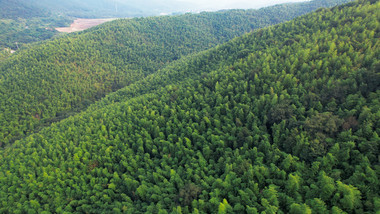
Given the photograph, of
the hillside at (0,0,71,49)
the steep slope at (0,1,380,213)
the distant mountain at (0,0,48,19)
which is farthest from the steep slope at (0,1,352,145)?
the distant mountain at (0,0,48,19)

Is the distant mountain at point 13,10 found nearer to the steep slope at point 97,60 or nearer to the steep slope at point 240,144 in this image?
the steep slope at point 97,60

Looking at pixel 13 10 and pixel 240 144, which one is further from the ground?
pixel 13 10

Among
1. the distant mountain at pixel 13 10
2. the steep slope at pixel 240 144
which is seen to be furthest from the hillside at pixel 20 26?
the steep slope at pixel 240 144

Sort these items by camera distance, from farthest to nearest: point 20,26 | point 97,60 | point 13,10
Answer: point 13,10, point 20,26, point 97,60

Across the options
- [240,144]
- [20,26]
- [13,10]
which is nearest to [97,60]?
[240,144]

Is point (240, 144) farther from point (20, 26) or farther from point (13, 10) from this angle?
point (13, 10)

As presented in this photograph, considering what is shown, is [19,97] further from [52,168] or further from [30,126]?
[52,168]
